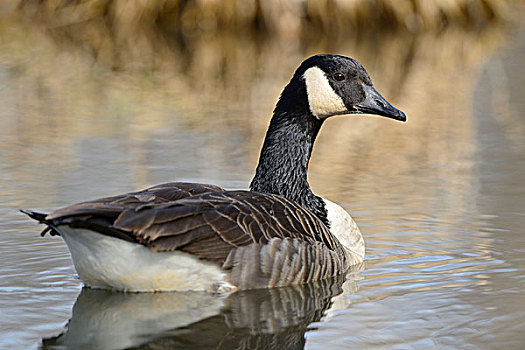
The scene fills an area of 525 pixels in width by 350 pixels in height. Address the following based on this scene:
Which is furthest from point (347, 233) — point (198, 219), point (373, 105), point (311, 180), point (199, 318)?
point (311, 180)

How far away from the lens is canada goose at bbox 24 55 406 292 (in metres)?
5.52

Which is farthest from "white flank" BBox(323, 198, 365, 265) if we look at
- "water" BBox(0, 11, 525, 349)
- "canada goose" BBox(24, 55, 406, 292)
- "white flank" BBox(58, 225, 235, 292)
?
"white flank" BBox(58, 225, 235, 292)

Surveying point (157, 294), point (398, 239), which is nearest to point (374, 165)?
point (398, 239)

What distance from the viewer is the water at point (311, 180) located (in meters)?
5.38

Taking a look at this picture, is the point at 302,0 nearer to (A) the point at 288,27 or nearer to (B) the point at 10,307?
(A) the point at 288,27

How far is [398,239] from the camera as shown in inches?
292

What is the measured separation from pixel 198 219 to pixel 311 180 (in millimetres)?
3791

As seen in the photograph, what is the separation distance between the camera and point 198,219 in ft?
19.0

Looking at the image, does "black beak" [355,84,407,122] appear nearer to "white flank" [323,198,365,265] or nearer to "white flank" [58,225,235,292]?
"white flank" [323,198,365,265]

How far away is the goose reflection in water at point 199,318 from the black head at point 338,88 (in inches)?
59.7

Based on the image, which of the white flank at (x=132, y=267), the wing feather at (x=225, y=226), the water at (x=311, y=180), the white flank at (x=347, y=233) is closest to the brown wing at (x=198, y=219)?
the wing feather at (x=225, y=226)

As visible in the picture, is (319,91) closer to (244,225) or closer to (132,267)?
(244,225)

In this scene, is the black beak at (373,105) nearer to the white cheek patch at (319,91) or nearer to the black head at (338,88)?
the black head at (338,88)

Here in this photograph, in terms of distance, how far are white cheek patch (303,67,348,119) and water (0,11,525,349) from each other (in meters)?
1.16
